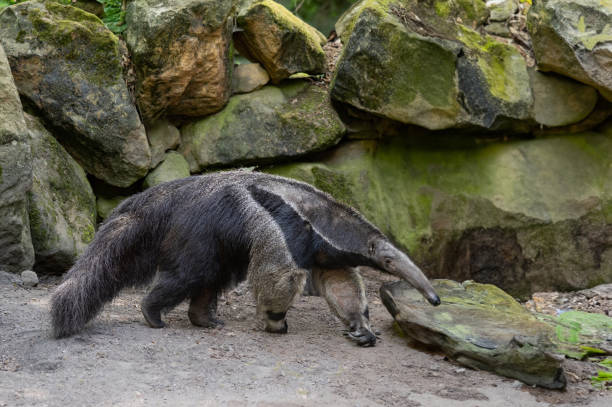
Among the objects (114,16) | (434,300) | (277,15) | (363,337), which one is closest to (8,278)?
(363,337)

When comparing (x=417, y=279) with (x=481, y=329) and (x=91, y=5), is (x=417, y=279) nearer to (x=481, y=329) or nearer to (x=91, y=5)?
(x=481, y=329)

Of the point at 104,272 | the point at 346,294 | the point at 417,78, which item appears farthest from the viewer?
the point at 417,78

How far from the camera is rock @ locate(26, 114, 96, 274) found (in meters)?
6.14

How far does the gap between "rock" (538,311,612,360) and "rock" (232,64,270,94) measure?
13.1ft

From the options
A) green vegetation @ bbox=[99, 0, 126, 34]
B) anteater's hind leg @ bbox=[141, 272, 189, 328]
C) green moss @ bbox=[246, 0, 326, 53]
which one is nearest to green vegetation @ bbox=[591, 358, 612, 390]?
anteater's hind leg @ bbox=[141, 272, 189, 328]

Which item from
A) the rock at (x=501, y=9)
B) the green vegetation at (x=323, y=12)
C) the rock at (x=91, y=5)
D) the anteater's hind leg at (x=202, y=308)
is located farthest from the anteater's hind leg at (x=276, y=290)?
the green vegetation at (x=323, y=12)

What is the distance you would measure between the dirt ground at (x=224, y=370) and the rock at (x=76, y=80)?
1.85 meters

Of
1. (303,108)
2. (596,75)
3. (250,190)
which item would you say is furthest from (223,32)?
(596,75)

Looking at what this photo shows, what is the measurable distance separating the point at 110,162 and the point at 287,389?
12.4 ft

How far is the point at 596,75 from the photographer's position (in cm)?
709

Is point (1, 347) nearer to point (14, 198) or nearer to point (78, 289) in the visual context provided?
point (78, 289)

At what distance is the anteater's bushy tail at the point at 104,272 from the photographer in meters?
4.59

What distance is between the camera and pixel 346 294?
548cm

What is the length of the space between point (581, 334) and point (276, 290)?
269cm
